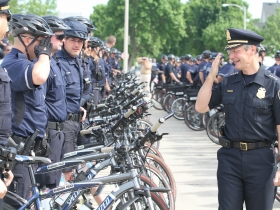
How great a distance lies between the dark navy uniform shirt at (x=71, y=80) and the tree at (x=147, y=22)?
174ft

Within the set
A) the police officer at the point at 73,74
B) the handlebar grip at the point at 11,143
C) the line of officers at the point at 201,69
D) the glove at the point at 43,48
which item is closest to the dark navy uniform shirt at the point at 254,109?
the glove at the point at 43,48

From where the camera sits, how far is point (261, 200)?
456 cm

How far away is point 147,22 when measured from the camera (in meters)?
60.9

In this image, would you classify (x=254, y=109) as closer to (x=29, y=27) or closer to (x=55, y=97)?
(x=29, y=27)

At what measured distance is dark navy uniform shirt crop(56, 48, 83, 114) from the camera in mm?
6543

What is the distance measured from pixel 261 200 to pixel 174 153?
7098 mm

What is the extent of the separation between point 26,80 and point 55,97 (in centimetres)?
127

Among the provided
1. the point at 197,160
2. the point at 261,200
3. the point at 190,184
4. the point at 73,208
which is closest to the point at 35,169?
the point at 73,208

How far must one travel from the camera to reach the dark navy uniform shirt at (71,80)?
654 cm

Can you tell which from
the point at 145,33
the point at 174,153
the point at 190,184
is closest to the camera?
the point at 190,184

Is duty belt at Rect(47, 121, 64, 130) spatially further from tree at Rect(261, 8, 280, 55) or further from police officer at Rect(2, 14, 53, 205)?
tree at Rect(261, 8, 280, 55)

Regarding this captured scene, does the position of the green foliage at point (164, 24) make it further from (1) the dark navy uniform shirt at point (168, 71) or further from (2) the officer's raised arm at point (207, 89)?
(2) the officer's raised arm at point (207, 89)

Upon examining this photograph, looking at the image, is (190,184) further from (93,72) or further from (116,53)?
(116,53)

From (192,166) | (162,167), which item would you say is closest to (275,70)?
(192,166)
